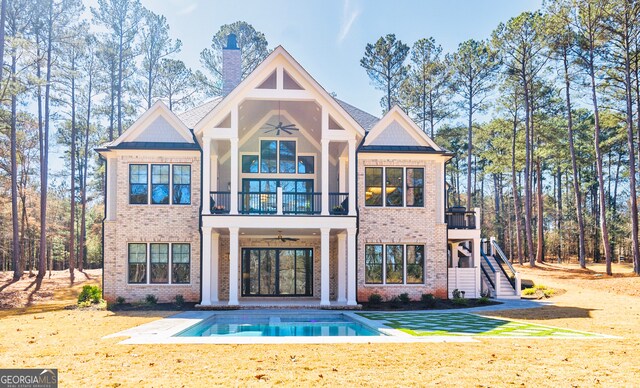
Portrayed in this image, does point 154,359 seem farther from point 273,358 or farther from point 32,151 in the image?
point 32,151

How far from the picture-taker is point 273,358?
24.9 ft

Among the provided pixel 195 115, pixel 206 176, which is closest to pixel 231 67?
pixel 195 115

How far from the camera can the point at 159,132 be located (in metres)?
18.1

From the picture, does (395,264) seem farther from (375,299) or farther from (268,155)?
(268,155)

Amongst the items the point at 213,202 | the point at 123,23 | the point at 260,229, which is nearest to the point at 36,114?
the point at 123,23

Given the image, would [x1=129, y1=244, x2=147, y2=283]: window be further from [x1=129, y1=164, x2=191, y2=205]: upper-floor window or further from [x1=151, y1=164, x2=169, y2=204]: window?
[x1=151, y1=164, x2=169, y2=204]: window

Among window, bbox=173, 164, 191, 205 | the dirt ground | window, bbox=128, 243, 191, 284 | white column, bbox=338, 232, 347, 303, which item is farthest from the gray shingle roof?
the dirt ground

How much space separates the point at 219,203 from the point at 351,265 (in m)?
5.75

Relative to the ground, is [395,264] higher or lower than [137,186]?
lower

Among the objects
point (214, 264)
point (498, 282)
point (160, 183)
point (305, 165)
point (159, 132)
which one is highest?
point (159, 132)

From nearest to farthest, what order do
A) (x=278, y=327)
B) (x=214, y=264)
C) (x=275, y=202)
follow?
(x=278, y=327) → (x=214, y=264) → (x=275, y=202)

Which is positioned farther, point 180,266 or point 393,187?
point 393,187

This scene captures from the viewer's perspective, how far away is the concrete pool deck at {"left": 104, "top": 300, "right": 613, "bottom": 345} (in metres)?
9.31

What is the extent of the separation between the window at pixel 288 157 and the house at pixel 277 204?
41 mm
